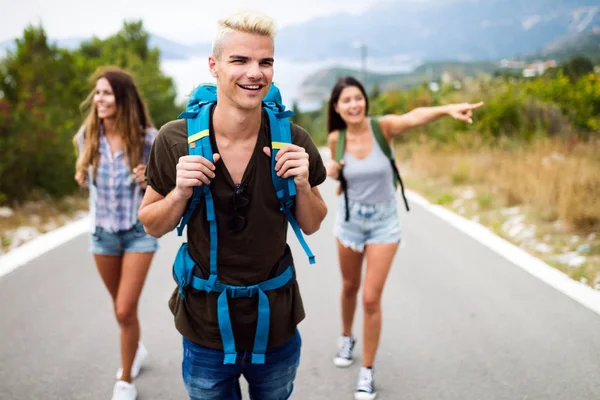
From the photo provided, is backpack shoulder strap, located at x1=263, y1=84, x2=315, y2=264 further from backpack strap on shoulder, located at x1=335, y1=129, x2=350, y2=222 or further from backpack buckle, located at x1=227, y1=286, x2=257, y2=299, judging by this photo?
backpack strap on shoulder, located at x1=335, y1=129, x2=350, y2=222

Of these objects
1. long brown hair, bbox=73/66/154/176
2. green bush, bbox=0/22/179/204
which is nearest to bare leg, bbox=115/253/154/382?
long brown hair, bbox=73/66/154/176

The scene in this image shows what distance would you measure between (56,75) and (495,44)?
360 feet

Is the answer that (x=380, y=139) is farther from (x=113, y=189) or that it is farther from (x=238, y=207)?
(x=238, y=207)

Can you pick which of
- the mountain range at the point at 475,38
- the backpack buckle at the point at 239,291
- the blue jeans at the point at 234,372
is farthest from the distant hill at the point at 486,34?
the blue jeans at the point at 234,372

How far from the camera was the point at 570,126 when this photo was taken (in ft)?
48.7

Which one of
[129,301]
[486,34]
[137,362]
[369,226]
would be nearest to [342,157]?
[369,226]

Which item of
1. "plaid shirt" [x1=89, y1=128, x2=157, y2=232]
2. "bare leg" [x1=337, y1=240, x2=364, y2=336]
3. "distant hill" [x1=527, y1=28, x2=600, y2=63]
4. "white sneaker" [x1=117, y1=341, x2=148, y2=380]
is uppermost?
"distant hill" [x1=527, y1=28, x2=600, y2=63]

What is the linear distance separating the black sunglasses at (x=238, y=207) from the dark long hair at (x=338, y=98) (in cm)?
231

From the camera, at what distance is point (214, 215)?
207 centimetres

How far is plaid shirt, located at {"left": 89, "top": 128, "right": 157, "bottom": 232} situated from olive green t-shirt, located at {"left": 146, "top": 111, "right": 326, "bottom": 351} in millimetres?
1598

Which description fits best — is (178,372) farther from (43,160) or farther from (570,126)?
(570,126)

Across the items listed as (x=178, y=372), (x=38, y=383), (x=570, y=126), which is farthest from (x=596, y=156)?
(x=38, y=383)

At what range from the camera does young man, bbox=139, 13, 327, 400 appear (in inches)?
78.7

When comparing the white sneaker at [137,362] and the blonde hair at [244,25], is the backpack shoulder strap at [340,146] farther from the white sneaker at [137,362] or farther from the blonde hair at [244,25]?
the blonde hair at [244,25]
